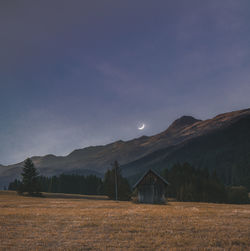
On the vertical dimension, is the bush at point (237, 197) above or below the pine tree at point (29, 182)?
below

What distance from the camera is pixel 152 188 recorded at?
53.2 m

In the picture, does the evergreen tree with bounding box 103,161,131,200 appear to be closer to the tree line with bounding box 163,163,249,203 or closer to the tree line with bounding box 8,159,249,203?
the tree line with bounding box 8,159,249,203

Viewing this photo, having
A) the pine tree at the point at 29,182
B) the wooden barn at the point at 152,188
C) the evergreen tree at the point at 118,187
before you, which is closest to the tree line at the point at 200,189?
the evergreen tree at the point at 118,187

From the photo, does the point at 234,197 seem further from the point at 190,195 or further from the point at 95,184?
the point at 95,184

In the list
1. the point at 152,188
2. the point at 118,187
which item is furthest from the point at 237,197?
the point at 152,188

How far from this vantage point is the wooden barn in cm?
5243

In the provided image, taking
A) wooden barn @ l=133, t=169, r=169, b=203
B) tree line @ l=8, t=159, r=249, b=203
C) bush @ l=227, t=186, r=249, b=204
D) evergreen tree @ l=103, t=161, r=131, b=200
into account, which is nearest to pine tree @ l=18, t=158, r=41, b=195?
tree line @ l=8, t=159, r=249, b=203

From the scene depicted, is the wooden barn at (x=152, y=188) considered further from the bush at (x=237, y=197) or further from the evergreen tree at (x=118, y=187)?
the bush at (x=237, y=197)

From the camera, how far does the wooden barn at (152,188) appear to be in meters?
52.4

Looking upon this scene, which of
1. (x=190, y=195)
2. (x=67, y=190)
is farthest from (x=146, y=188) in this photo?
(x=67, y=190)

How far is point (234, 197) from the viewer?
82125mm

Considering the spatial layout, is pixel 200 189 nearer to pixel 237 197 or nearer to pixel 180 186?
Answer: pixel 180 186

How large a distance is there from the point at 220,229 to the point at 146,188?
41.1m

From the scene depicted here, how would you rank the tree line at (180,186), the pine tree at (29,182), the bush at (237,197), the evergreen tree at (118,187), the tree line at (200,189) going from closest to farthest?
1. the evergreen tree at (118,187)
2. the pine tree at (29,182)
3. the tree line at (180,186)
4. the tree line at (200,189)
5. the bush at (237,197)
